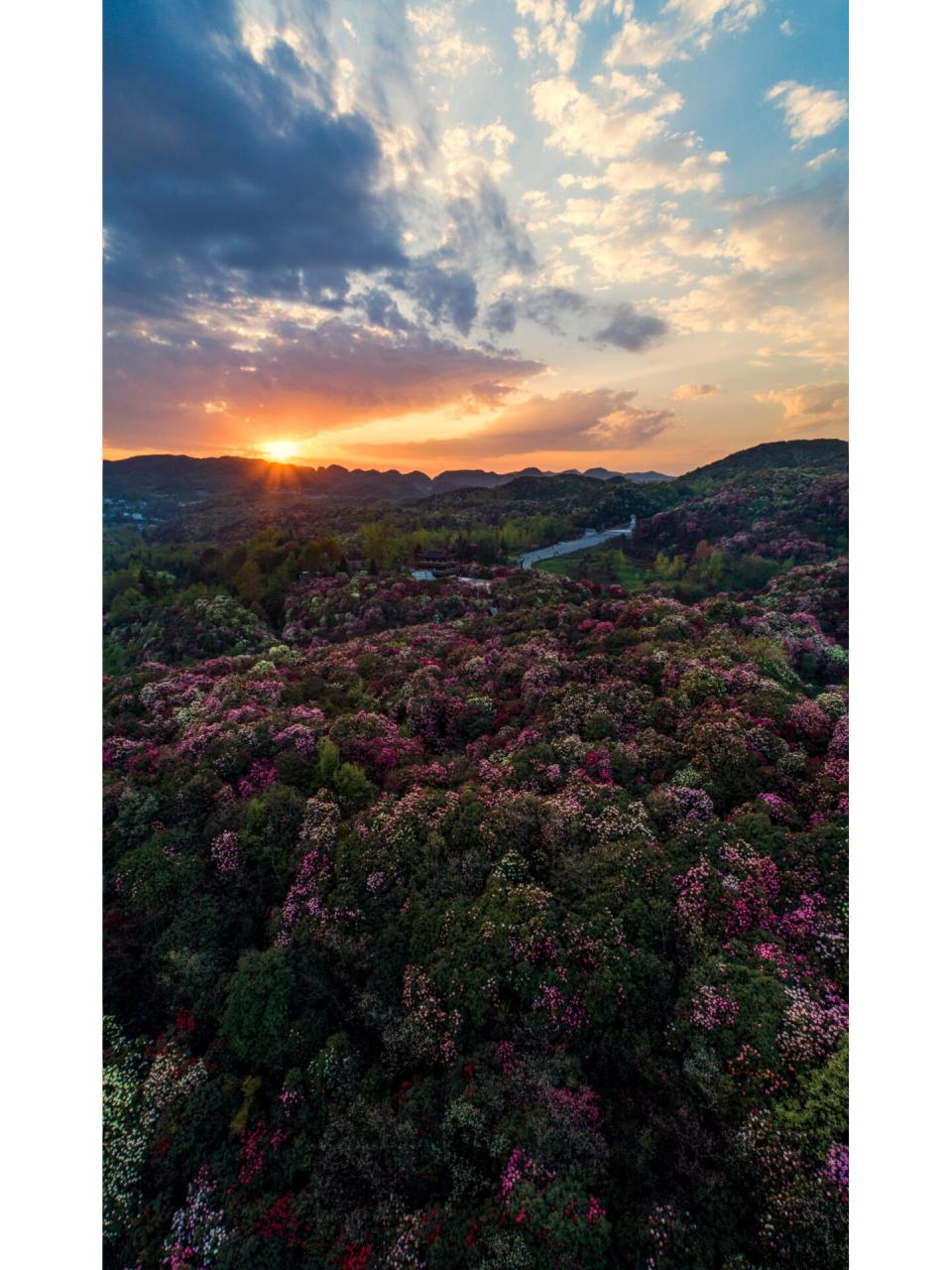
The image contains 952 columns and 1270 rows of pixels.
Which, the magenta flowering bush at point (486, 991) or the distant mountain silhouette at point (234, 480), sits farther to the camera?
the distant mountain silhouette at point (234, 480)

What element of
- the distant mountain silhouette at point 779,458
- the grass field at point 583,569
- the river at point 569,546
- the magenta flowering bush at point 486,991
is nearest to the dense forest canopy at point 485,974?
the magenta flowering bush at point 486,991

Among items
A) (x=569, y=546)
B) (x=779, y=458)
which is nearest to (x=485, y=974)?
(x=569, y=546)

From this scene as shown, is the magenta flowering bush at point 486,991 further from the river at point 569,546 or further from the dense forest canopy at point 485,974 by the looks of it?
the river at point 569,546

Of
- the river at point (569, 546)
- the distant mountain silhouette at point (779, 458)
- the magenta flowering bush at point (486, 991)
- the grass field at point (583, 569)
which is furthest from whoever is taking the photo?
the distant mountain silhouette at point (779, 458)

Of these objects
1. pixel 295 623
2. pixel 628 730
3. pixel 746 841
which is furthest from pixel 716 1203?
pixel 295 623

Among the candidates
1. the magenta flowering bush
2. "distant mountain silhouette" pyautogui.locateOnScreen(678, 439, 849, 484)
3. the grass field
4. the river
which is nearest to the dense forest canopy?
the magenta flowering bush

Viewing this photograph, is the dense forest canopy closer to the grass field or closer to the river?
the grass field

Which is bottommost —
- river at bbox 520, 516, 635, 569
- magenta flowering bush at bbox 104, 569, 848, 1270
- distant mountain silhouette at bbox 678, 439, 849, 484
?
magenta flowering bush at bbox 104, 569, 848, 1270

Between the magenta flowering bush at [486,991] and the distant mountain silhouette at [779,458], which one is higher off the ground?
the distant mountain silhouette at [779,458]

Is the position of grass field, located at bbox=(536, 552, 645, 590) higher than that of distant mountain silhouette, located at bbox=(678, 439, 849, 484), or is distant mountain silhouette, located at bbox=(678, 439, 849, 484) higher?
distant mountain silhouette, located at bbox=(678, 439, 849, 484)

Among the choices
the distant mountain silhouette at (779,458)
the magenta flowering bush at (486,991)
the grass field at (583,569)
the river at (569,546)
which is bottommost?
the magenta flowering bush at (486,991)

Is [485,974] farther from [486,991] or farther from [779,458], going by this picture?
[779,458]
